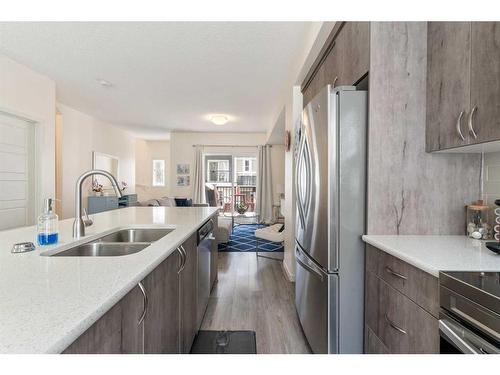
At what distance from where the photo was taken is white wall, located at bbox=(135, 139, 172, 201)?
855cm

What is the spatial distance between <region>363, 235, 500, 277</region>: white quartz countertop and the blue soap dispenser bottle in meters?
1.51

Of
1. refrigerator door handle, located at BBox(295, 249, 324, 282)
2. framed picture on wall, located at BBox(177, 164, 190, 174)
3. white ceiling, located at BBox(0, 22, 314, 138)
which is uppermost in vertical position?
white ceiling, located at BBox(0, 22, 314, 138)

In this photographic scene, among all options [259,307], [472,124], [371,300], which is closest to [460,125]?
[472,124]

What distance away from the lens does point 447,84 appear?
1249mm

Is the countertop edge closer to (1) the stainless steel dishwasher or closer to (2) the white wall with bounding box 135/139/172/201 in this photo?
(1) the stainless steel dishwasher

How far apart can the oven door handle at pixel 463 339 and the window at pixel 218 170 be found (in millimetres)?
6787

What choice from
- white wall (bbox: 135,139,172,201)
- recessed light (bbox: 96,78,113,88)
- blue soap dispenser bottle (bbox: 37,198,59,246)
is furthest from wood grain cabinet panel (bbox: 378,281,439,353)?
white wall (bbox: 135,139,172,201)

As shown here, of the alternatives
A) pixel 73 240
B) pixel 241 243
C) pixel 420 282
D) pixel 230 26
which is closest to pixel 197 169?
pixel 241 243

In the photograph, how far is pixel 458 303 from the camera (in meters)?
0.80

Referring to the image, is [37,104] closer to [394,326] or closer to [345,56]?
[345,56]

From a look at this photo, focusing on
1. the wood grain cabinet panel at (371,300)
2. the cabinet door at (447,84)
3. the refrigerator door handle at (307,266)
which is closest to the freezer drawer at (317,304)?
the refrigerator door handle at (307,266)

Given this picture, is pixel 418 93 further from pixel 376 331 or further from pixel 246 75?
pixel 246 75

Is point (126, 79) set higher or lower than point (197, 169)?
higher
